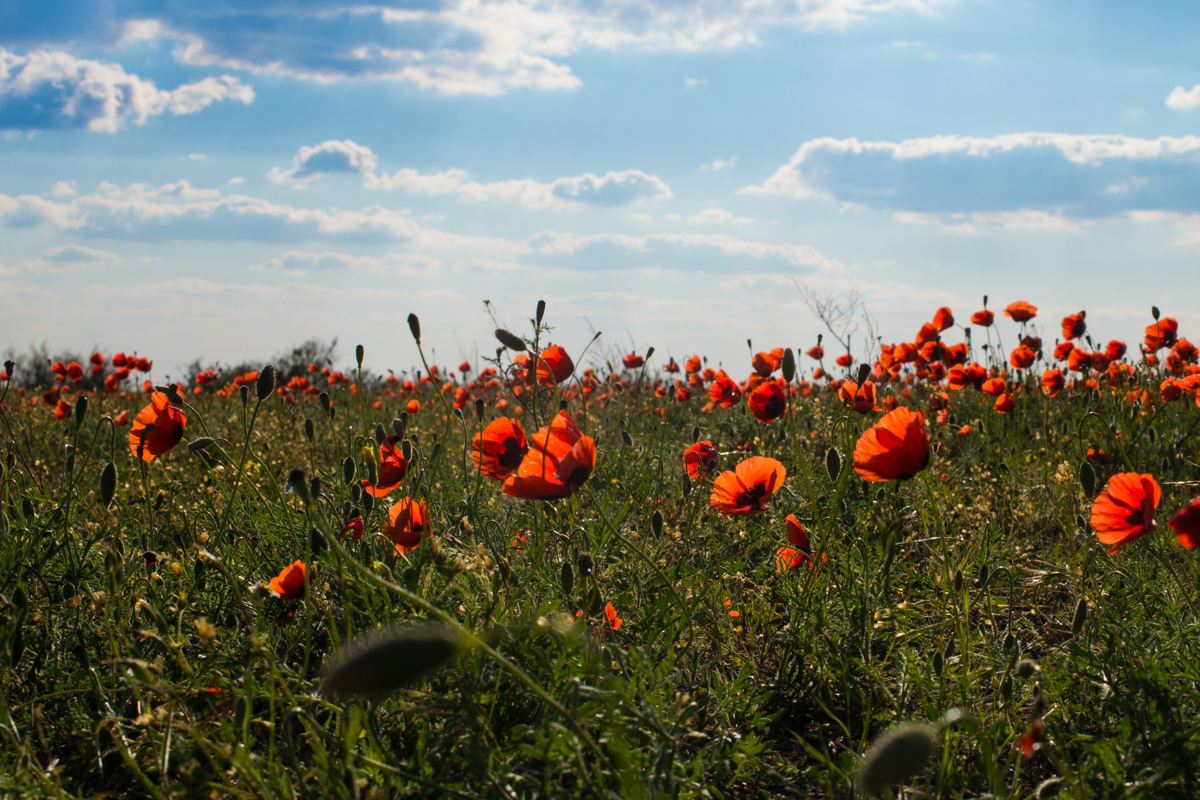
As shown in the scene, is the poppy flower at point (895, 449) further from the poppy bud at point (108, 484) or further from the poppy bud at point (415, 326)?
the poppy bud at point (108, 484)

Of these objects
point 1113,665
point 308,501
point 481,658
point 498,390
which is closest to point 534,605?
point 481,658

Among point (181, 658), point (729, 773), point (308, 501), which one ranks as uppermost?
point (308, 501)

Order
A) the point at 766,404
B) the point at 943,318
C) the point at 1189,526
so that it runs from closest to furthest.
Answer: the point at 1189,526 < the point at 766,404 < the point at 943,318

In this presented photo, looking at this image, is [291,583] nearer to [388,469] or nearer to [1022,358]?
[388,469]

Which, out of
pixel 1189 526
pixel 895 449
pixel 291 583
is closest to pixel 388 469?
pixel 291 583

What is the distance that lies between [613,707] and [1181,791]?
0.87 metres

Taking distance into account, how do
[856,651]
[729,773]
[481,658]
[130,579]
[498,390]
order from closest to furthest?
[481,658], [729,773], [856,651], [130,579], [498,390]

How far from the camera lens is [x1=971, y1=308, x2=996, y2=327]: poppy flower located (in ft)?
18.8

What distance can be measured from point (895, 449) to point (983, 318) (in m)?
4.68

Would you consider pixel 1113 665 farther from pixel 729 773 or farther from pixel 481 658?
pixel 481 658

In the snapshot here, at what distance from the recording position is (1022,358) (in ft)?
16.5

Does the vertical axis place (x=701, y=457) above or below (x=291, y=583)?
above

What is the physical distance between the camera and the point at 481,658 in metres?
1.26

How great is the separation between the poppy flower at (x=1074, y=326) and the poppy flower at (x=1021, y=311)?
506 millimetres
